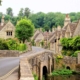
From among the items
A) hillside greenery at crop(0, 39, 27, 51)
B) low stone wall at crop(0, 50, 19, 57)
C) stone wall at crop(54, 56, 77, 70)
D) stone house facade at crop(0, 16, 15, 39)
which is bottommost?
stone wall at crop(54, 56, 77, 70)

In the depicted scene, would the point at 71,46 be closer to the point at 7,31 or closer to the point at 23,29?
the point at 23,29

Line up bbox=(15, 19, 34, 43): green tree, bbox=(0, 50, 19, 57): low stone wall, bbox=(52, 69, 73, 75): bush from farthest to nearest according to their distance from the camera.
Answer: bbox=(15, 19, 34, 43): green tree, bbox=(52, 69, 73, 75): bush, bbox=(0, 50, 19, 57): low stone wall

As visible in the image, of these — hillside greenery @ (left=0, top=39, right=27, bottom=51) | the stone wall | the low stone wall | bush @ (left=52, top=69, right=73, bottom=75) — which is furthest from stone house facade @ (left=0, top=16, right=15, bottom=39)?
the low stone wall

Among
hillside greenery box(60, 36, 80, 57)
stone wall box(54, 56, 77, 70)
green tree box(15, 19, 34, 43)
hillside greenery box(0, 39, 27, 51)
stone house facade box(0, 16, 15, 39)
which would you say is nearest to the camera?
hillside greenery box(0, 39, 27, 51)

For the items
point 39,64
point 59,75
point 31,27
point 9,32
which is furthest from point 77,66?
point 9,32

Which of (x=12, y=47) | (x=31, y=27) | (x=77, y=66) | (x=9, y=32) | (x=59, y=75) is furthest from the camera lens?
(x=9, y=32)

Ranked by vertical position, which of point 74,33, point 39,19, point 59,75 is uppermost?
point 39,19

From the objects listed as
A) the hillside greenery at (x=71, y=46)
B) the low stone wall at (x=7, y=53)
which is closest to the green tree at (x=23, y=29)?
the hillside greenery at (x=71, y=46)

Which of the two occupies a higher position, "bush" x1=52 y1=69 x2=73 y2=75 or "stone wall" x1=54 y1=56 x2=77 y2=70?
"stone wall" x1=54 y1=56 x2=77 y2=70

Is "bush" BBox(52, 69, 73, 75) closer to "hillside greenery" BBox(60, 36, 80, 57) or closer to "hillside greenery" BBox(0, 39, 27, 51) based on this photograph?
"hillside greenery" BBox(60, 36, 80, 57)

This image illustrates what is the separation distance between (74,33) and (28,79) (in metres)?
48.4

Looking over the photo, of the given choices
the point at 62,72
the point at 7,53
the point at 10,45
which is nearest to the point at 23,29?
the point at 10,45

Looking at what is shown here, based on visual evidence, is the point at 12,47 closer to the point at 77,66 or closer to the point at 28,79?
the point at 77,66

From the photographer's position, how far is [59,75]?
45906 mm
